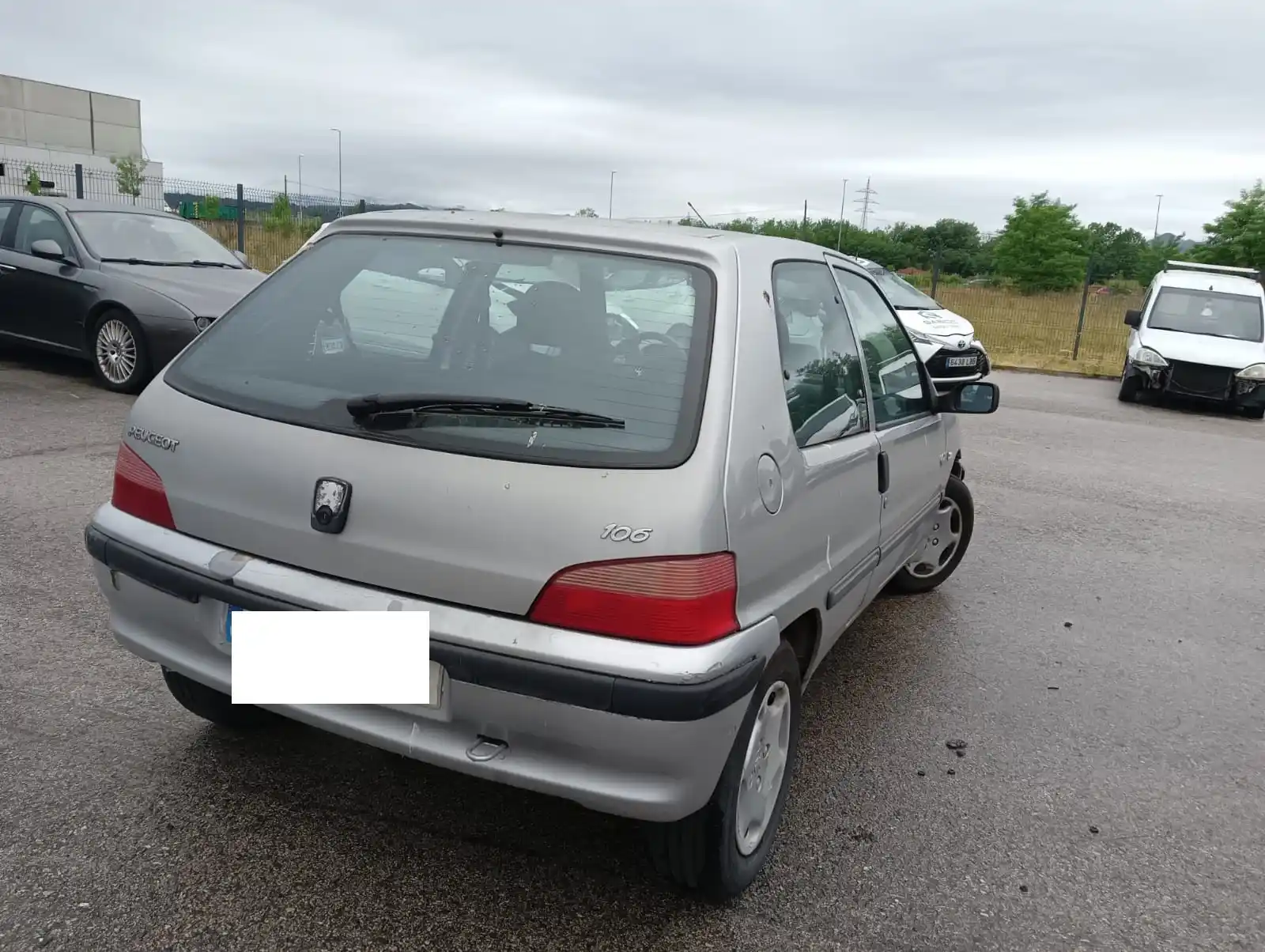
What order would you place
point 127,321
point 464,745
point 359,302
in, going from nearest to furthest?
1. point 464,745
2. point 359,302
3. point 127,321

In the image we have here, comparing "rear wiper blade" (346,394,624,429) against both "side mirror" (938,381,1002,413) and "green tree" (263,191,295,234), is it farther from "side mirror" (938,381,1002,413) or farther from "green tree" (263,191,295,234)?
"green tree" (263,191,295,234)

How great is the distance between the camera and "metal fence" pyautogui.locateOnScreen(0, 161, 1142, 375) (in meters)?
16.5

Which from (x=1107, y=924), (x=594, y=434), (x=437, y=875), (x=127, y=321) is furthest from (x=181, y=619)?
(x=127, y=321)

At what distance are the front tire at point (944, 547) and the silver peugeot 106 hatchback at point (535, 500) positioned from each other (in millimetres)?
2216

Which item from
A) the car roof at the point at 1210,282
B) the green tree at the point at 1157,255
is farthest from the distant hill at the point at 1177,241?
the car roof at the point at 1210,282

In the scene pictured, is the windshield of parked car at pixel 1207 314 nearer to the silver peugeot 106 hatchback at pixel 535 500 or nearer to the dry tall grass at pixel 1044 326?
the dry tall grass at pixel 1044 326

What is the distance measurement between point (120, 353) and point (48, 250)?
1.13 metres

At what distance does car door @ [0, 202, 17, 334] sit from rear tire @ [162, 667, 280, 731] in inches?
298

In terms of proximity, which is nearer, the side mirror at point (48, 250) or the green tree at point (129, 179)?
the side mirror at point (48, 250)

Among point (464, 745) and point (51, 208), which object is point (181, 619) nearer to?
point (464, 745)

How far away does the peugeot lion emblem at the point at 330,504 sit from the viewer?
2.37 meters

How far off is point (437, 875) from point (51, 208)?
8.82 m

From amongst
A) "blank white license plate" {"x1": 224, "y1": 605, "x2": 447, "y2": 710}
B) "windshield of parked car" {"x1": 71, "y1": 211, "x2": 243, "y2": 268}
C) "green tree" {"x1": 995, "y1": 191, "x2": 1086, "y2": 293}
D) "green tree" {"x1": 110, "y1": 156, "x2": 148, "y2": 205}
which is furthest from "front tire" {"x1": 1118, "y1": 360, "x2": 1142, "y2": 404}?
"green tree" {"x1": 995, "y1": 191, "x2": 1086, "y2": 293}

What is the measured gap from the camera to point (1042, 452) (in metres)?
9.70
